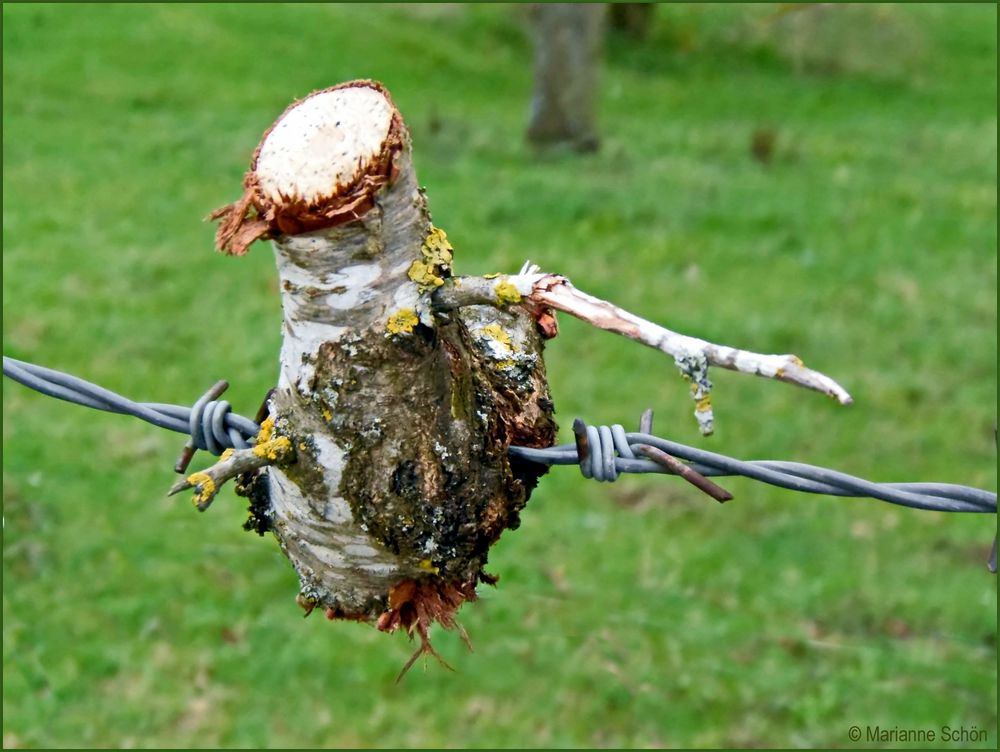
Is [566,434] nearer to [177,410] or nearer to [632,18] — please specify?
[177,410]

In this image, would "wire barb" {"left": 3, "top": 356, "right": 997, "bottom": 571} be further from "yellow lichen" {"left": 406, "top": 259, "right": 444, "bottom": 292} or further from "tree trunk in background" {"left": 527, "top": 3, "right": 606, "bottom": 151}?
"tree trunk in background" {"left": 527, "top": 3, "right": 606, "bottom": 151}

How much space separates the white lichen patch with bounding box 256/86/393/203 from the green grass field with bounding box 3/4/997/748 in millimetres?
1561

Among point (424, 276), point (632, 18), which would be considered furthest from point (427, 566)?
point (632, 18)

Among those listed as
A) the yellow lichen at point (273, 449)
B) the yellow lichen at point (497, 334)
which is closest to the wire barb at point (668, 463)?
the yellow lichen at point (497, 334)

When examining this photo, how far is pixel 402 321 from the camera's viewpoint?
4.67 ft

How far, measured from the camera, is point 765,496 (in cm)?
512

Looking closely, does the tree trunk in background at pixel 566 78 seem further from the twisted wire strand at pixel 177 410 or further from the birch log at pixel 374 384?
the birch log at pixel 374 384

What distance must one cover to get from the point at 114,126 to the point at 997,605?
7.59 metres

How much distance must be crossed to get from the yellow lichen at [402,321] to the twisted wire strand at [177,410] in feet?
1.23

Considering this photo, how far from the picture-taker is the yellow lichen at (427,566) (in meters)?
1.55

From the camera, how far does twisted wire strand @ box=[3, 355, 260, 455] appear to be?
5.74 ft

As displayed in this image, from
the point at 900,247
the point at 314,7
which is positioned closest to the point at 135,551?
the point at 900,247

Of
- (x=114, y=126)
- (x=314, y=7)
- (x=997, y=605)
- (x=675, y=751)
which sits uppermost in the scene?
(x=314, y=7)

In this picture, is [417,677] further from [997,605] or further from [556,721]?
[997,605]
